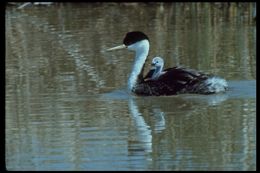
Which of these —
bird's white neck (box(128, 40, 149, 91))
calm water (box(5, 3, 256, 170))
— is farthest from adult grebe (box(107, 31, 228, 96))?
bird's white neck (box(128, 40, 149, 91))

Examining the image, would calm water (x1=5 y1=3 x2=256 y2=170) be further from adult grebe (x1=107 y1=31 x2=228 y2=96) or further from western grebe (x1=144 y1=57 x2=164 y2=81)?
western grebe (x1=144 y1=57 x2=164 y2=81)

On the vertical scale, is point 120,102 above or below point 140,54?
below

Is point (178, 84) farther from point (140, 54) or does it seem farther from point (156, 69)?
point (140, 54)

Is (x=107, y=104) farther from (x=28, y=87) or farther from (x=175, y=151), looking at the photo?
(x=175, y=151)

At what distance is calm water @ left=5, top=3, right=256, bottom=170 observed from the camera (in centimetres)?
671

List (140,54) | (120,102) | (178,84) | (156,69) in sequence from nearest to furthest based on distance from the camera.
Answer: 1. (120,102)
2. (178,84)
3. (156,69)
4. (140,54)

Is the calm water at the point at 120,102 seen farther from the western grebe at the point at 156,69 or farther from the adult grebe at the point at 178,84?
the western grebe at the point at 156,69

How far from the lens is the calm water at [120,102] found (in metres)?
6.71

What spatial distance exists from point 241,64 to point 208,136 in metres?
4.14

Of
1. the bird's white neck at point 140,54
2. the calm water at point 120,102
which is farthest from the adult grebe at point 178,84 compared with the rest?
the bird's white neck at point 140,54

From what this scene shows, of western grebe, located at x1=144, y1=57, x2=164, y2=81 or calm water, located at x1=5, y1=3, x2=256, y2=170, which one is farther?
western grebe, located at x1=144, y1=57, x2=164, y2=81

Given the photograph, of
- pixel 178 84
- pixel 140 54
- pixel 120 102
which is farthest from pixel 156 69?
pixel 120 102

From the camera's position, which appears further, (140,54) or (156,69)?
(140,54)

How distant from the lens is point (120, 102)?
372 inches
